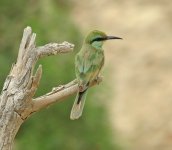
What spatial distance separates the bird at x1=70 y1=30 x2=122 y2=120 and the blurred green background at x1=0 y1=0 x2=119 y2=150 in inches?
119

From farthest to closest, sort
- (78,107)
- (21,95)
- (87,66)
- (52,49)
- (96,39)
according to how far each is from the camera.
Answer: (96,39) < (87,66) < (78,107) < (52,49) < (21,95)

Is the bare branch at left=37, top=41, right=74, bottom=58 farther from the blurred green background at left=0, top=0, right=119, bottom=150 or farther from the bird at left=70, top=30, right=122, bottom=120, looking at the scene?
the blurred green background at left=0, top=0, right=119, bottom=150

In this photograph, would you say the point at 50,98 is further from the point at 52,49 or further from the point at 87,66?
the point at 87,66

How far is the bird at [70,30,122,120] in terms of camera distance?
4652 millimetres

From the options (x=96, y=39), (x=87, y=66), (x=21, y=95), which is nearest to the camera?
(x=21, y=95)

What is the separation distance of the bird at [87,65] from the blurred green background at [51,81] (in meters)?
3.03

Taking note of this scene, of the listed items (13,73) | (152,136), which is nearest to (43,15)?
(152,136)


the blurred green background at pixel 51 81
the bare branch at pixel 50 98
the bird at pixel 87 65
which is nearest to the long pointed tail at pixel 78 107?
the bird at pixel 87 65

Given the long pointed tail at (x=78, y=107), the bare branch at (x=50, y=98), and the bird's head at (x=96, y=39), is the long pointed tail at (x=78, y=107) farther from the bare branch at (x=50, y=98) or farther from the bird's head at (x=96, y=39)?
the bird's head at (x=96, y=39)

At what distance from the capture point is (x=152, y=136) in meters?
10.8

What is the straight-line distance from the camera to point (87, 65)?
15.8ft

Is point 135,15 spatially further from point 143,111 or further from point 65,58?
point 65,58

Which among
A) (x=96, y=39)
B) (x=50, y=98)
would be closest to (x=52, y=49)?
(x=50, y=98)

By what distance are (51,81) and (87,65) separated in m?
3.29
